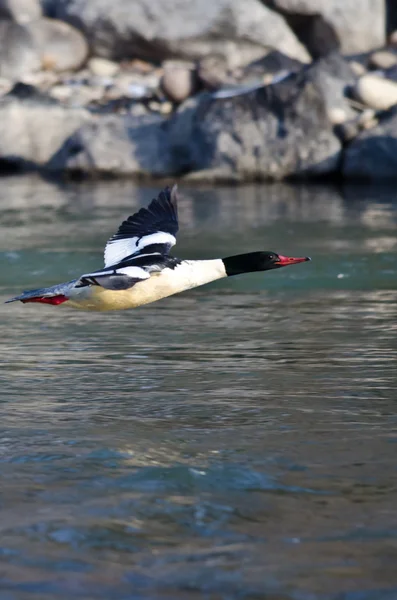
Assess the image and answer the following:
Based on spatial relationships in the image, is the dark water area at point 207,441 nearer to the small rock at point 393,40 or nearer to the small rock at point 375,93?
the small rock at point 375,93

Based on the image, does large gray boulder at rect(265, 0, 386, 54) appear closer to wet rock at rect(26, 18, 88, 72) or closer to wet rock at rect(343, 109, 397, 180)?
wet rock at rect(26, 18, 88, 72)

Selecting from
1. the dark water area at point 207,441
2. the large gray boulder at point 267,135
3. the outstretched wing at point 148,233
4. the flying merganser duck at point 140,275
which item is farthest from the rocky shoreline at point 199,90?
the flying merganser duck at point 140,275

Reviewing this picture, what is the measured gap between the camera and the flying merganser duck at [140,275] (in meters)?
5.79

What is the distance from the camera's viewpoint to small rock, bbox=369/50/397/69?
Result: 62.8 feet

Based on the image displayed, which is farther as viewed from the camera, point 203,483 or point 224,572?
point 203,483

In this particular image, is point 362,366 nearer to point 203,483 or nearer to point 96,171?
point 203,483

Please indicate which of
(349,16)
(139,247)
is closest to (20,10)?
(349,16)

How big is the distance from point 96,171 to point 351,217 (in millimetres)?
5698

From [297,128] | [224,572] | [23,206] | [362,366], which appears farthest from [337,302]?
[297,128]

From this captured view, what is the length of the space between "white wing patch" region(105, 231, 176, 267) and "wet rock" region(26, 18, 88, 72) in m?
Result: 16.6

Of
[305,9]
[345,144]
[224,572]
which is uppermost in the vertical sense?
[305,9]

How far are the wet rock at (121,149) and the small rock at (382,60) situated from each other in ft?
14.3

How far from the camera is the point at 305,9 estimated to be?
2273 centimetres

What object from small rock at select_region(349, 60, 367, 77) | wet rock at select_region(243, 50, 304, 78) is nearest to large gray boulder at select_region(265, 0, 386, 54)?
wet rock at select_region(243, 50, 304, 78)
